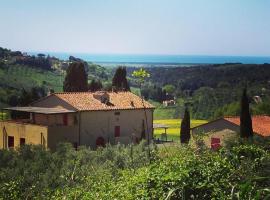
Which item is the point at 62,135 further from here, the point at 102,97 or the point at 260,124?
the point at 260,124

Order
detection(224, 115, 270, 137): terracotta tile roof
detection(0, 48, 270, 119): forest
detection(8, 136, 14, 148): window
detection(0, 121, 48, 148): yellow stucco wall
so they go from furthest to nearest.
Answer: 1. detection(0, 48, 270, 119): forest
2. detection(224, 115, 270, 137): terracotta tile roof
3. detection(8, 136, 14, 148): window
4. detection(0, 121, 48, 148): yellow stucco wall

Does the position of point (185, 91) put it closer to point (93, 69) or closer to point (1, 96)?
point (1, 96)

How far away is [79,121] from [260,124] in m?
11.7

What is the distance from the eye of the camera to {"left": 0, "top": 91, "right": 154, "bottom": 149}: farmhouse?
3046 centimetres

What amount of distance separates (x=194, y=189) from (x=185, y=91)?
89319 mm

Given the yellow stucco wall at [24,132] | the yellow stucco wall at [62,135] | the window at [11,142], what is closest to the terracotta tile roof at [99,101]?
the yellow stucco wall at [62,135]

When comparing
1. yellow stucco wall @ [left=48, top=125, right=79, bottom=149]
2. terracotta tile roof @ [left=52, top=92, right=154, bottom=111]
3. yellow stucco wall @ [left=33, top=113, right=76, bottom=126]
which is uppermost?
terracotta tile roof @ [left=52, top=92, right=154, bottom=111]

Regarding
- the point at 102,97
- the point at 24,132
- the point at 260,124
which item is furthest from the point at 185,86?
the point at 24,132

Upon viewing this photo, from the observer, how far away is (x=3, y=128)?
107 feet

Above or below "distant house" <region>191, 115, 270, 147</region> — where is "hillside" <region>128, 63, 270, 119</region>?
below

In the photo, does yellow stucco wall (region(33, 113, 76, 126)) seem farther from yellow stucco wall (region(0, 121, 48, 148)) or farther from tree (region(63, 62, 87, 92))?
tree (region(63, 62, 87, 92))

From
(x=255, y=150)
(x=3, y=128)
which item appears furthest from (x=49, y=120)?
(x=255, y=150)

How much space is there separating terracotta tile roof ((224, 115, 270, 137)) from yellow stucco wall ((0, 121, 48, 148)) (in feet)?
37.8

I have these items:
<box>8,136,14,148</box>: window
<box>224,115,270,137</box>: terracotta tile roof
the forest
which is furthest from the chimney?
the forest
